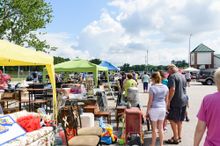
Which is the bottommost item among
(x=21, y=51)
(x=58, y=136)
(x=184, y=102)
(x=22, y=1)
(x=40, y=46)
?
(x=58, y=136)

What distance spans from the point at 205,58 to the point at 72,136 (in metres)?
88.3

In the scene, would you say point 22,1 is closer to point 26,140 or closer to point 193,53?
point 26,140

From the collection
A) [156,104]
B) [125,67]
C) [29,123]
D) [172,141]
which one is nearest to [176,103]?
[172,141]

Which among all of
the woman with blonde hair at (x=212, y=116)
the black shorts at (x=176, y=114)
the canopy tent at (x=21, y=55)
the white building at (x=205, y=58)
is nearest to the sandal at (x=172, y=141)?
the black shorts at (x=176, y=114)

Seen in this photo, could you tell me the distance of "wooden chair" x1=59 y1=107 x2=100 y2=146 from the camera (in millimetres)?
6710

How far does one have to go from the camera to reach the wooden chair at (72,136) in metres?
6.71

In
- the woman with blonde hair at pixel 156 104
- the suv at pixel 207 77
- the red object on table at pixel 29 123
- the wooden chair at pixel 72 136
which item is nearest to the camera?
the wooden chair at pixel 72 136

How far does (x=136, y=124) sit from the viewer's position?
8.58 m

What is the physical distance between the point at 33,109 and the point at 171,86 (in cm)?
828

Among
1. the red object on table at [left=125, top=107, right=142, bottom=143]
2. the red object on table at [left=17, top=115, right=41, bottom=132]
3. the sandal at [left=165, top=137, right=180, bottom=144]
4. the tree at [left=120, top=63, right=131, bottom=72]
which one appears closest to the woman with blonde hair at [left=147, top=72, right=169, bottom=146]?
the red object on table at [left=125, top=107, right=142, bottom=143]

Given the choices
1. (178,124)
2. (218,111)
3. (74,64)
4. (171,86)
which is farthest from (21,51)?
(74,64)

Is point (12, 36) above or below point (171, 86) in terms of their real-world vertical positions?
above

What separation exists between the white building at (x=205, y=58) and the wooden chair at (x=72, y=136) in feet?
285

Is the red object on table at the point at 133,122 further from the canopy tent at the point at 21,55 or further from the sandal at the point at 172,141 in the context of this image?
the canopy tent at the point at 21,55
